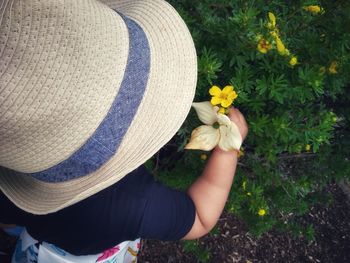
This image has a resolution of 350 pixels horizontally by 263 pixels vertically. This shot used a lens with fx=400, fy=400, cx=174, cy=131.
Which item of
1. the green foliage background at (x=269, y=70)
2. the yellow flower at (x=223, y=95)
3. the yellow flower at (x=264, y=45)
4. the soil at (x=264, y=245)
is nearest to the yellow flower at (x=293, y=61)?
the green foliage background at (x=269, y=70)

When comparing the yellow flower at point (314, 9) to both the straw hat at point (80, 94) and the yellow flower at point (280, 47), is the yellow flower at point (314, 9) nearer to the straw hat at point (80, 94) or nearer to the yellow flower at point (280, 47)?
the yellow flower at point (280, 47)

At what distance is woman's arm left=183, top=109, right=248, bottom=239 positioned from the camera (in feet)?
5.45

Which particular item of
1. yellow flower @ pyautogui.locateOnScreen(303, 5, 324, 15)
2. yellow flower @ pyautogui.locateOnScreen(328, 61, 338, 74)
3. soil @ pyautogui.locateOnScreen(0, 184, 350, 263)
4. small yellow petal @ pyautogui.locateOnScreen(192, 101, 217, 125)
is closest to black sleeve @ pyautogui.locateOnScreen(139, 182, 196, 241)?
small yellow petal @ pyautogui.locateOnScreen(192, 101, 217, 125)

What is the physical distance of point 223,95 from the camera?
1.57 meters

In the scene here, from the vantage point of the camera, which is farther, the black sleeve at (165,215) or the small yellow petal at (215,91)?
the small yellow petal at (215,91)

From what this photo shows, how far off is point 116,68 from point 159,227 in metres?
0.64

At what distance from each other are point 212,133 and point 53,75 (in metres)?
0.81

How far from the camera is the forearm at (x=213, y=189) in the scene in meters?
1.66

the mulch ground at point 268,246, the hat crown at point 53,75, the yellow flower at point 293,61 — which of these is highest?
the hat crown at point 53,75

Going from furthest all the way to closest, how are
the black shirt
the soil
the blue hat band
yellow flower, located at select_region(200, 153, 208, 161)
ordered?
the soil < yellow flower, located at select_region(200, 153, 208, 161) < the black shirt < the blue hat band

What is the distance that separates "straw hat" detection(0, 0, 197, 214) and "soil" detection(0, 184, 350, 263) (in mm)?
1781

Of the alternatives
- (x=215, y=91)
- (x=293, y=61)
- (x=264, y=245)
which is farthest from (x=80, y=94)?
(x=264, y=245)

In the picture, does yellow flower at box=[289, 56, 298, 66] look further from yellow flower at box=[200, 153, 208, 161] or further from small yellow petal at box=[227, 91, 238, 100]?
yellow flower at box=[200, 153, 208, 161]

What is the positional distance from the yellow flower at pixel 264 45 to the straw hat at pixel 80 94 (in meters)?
0.27
